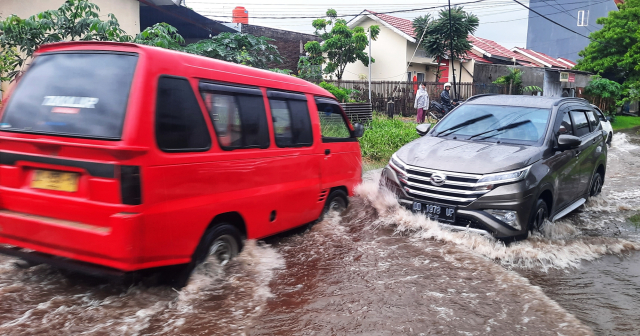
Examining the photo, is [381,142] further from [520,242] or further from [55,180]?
[55,180]

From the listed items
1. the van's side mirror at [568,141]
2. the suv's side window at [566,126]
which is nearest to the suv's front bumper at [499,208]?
the van's side mirror at [568,141]

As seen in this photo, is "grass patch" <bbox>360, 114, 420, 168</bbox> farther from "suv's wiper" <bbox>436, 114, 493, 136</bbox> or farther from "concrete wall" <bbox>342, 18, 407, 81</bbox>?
"concrete wall" <bbox>342, 18, 407, 81</bbox>

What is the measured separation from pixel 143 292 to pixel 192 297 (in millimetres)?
399

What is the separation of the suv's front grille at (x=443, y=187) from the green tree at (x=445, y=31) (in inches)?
793

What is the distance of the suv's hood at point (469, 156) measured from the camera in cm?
568

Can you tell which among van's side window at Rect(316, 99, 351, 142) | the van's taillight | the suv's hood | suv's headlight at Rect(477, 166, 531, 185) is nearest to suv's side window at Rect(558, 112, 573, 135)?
the suv's hood

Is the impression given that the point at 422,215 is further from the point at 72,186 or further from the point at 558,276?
the point at 72,186

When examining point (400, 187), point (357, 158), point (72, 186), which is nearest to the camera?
point (72, 186)

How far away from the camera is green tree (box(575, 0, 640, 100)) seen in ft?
112

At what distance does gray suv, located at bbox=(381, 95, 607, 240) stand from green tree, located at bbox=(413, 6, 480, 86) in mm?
18576

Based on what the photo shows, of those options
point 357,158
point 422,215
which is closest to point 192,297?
point 422,215

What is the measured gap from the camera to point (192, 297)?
4172 millimetres

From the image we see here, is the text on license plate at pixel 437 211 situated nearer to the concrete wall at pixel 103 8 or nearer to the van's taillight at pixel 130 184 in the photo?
the van's taillight at pixel 130 184

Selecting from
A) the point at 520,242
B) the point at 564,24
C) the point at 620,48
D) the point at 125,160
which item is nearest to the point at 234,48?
the point at 520,242
